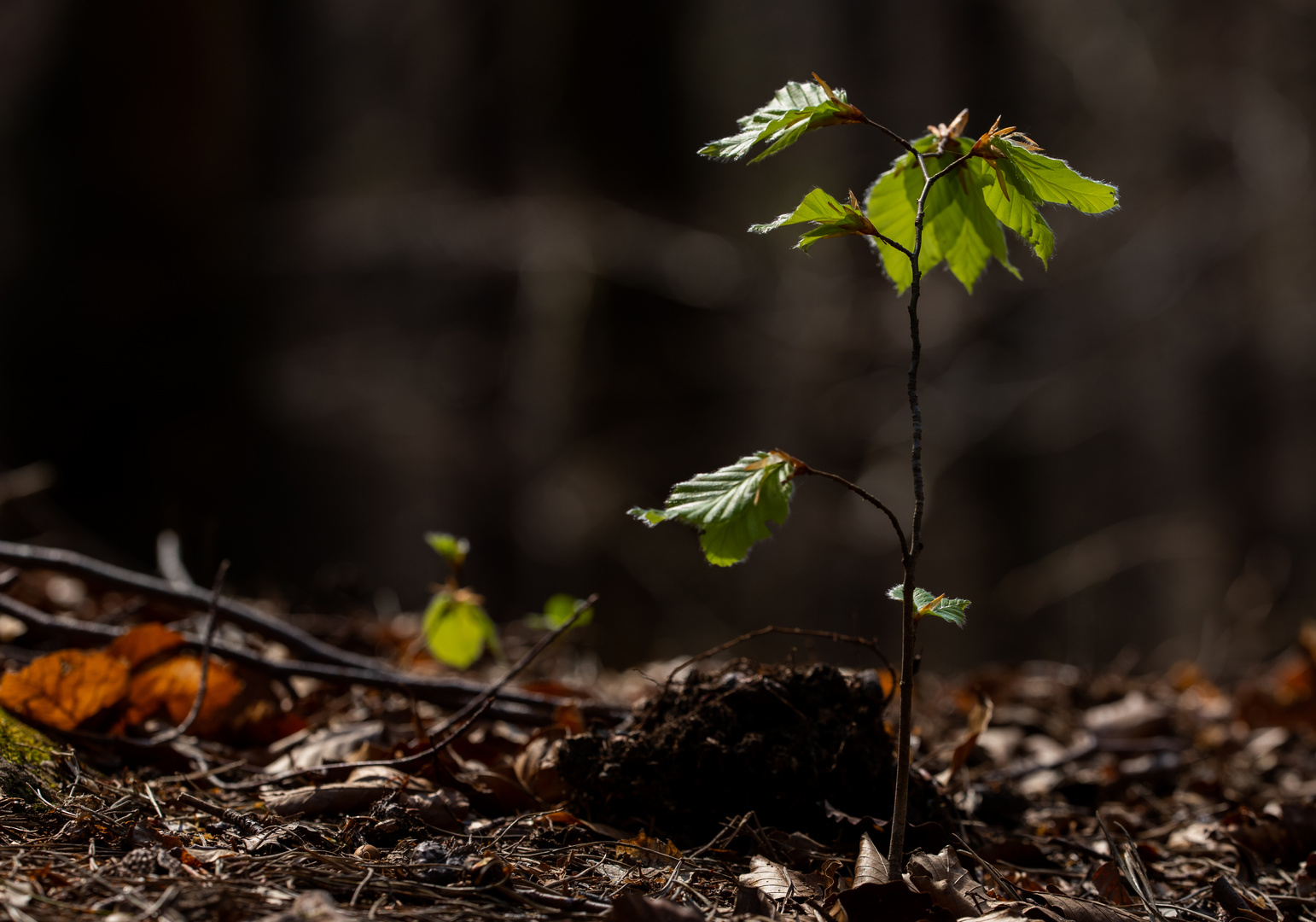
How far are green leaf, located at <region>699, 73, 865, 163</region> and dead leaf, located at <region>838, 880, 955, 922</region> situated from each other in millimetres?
877

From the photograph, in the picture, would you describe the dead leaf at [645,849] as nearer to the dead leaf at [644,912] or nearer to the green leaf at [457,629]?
the dead leaf at [644,912]

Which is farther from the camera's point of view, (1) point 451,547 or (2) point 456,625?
(2) point 456,625

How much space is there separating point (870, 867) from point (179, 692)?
1260mm

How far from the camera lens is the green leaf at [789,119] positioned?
38.2 inches

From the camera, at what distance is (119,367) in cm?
459

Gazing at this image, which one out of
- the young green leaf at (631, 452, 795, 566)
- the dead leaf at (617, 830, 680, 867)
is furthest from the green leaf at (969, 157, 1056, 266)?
the dead leaf at (617, 830, 680, 867)

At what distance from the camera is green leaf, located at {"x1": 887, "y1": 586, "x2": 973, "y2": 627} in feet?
3.14

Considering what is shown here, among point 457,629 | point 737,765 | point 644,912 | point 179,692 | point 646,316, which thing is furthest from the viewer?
point 646,316

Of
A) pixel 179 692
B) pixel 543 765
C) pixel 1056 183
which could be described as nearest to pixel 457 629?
pixel 543 765

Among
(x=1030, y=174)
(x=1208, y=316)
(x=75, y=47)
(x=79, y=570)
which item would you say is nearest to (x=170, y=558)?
(x=79, y=570)

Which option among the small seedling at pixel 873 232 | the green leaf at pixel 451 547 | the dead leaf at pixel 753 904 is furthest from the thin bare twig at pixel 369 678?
the small seedling at pixel 873 232

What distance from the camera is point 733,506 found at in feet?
3.21

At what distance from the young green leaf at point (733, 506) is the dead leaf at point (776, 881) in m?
0.44

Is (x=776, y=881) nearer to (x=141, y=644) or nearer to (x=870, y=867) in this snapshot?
(x=870, y=867)
